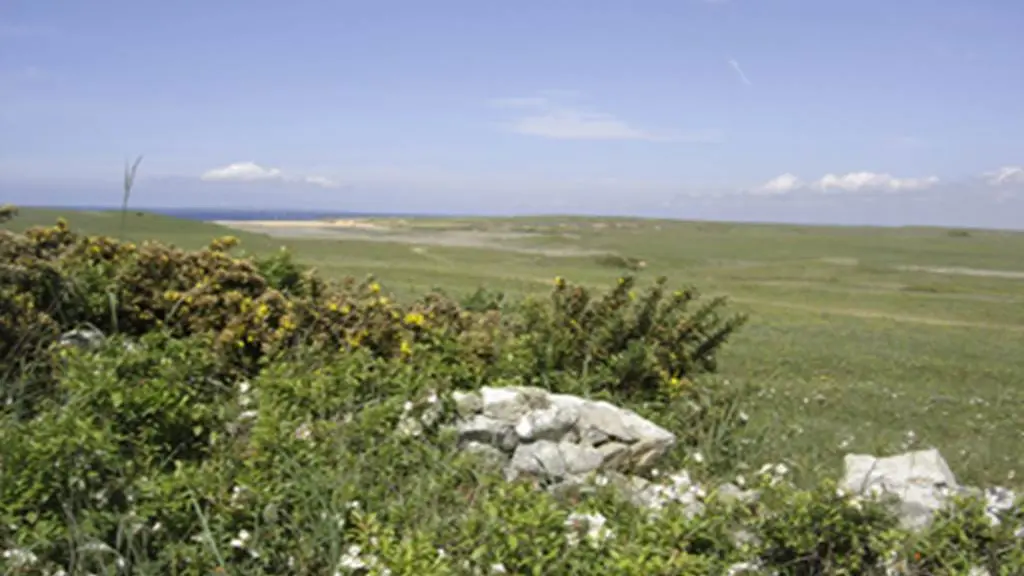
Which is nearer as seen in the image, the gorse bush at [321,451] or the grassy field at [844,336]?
the gorse bush at [321,451]

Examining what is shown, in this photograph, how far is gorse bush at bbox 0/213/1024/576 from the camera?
13.3 feet

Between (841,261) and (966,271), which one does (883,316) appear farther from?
(966,271)

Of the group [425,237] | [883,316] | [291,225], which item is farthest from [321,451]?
[291,225]

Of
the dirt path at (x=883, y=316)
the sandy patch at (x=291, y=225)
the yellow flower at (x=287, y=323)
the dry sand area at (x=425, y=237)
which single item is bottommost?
the dirt path at (x=883, y=316)

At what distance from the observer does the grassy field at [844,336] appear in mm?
9703

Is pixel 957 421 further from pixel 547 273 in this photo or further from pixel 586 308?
pixel 547 273

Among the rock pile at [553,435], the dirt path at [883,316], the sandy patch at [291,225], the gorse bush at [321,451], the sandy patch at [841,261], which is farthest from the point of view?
the sandy patch at [291,225]

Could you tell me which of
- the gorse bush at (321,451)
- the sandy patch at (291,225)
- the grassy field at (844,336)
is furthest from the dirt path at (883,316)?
the sandy patch at (291,225)

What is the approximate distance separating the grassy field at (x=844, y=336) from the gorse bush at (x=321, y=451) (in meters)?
1.61

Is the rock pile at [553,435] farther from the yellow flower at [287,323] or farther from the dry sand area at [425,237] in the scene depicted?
the dry sand area at [425,237]

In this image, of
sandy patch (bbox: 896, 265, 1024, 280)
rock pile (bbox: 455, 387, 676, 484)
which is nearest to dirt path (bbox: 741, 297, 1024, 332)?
rock pile (bbox: 455, 387, 676, 484)

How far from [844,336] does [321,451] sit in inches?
791

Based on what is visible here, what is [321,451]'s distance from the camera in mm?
4734

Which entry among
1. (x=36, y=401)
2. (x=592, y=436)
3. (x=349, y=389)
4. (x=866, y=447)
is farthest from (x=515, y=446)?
(x=866, y=447)
